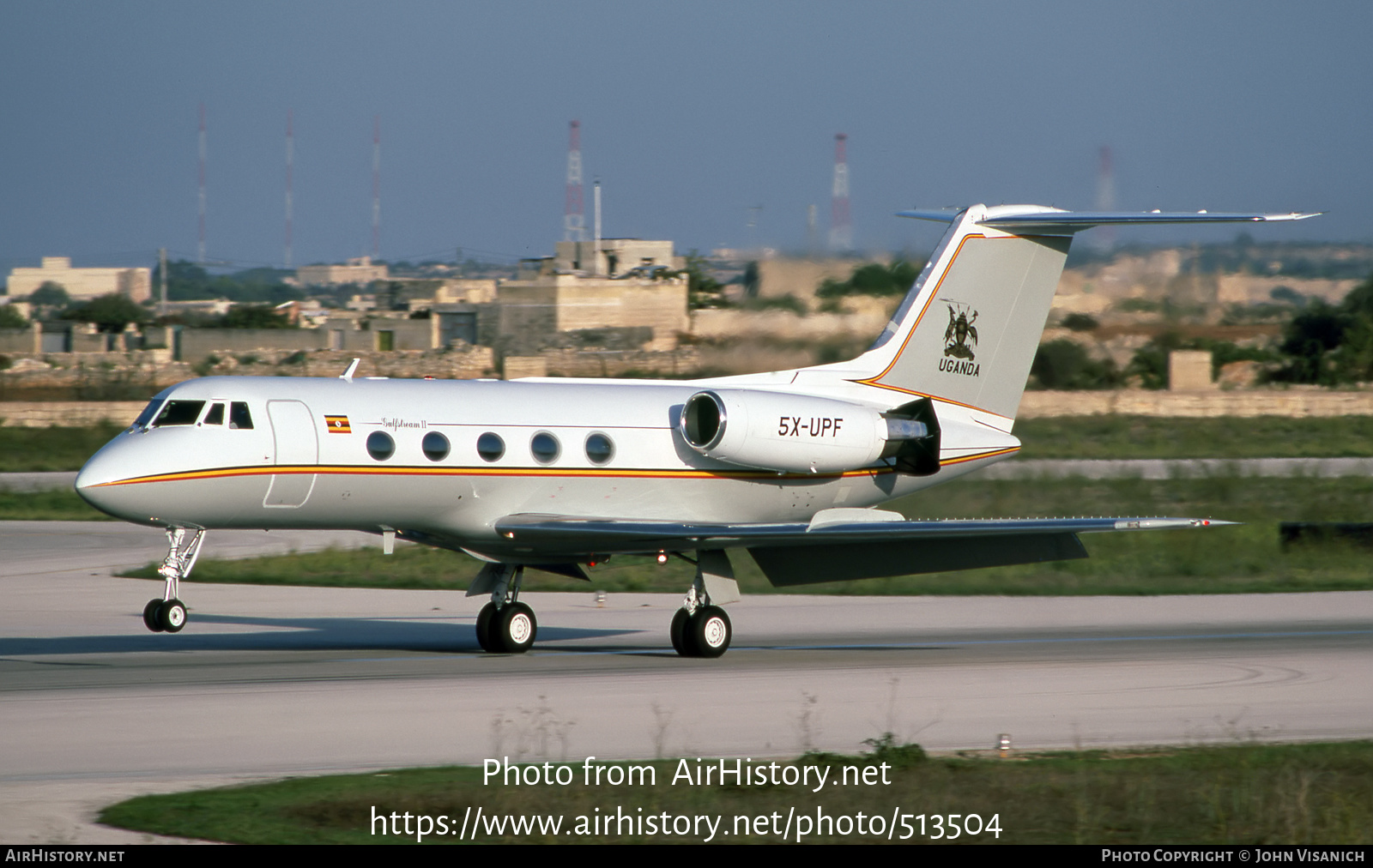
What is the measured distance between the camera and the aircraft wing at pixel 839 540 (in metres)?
18.1

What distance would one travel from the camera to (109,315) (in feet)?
357

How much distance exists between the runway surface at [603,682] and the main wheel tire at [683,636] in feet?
1.36

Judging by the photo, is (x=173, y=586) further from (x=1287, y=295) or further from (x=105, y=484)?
(x=1287, y=295)

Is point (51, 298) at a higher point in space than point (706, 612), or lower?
lower

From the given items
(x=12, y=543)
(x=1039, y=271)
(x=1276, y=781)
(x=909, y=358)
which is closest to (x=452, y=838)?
(x=1276, y=781)

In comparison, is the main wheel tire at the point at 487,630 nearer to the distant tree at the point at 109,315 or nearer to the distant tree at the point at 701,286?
the distant tree at the point at 701,286

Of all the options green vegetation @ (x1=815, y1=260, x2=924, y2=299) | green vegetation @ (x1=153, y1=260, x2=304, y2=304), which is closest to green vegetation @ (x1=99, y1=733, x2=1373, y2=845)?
green vegetation @ (x1=815, y1=260, x2=924, y2=299)

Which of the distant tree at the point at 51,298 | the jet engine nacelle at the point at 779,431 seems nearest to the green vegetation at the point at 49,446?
the jet engine nacelle at the point at 779,431

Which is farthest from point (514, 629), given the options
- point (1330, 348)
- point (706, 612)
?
point (1330, 348)

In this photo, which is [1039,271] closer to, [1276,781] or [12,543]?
[1276,781]

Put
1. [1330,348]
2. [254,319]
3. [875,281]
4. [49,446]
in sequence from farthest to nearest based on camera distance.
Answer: [254,319] → [1330,348] → [49,446] → [875,281]

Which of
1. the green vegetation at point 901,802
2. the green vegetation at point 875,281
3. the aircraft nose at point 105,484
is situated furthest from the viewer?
the green vegetation at point 875,281

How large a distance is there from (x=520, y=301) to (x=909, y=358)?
1626 inches

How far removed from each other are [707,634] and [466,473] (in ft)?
11.6
